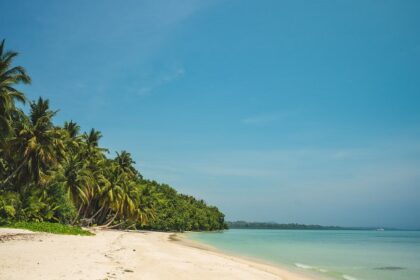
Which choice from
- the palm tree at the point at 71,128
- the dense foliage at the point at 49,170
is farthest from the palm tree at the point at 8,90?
the palm tree at the point at 71,128

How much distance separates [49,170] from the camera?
38.4 m

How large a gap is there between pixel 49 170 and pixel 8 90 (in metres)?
12.9

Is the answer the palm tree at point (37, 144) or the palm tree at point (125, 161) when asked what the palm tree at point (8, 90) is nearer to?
the palm tree at point (37, 144)

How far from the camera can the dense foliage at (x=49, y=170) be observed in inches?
1166

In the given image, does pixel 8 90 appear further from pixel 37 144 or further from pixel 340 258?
pixel 340 258

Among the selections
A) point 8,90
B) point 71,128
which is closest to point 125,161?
point 71,128

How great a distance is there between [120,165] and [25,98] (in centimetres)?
3493

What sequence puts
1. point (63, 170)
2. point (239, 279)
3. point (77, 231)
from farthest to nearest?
point (63, 170) < point (77, 231) < point (239, 279)

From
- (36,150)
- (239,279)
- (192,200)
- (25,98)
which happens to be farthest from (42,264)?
(192,200)

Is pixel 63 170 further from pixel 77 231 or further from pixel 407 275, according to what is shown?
pixel 407 275

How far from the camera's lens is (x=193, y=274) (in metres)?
14.0

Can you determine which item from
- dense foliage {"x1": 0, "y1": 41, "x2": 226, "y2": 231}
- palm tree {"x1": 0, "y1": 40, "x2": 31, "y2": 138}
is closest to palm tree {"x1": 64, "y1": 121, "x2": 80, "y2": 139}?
dense foliage {"x1": 0, "y1": 41, "x2": 226, "y2": 231}

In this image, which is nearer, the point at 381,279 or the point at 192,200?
the point at 381,279

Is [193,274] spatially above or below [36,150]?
below
